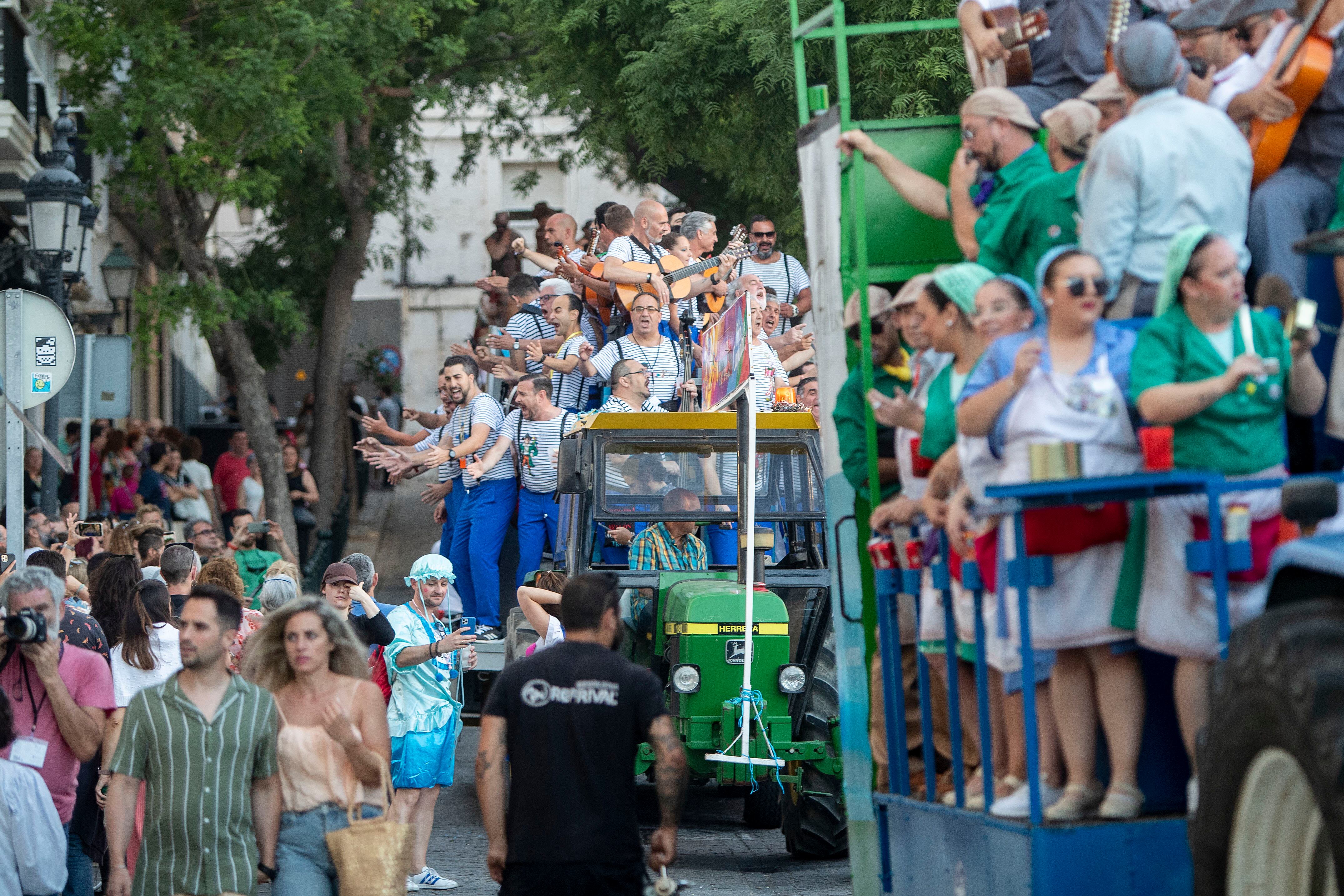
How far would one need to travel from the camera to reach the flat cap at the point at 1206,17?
555 cm

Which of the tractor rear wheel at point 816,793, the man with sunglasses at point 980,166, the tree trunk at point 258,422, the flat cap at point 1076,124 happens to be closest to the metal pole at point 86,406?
the tractor rear wheel at point 816,793

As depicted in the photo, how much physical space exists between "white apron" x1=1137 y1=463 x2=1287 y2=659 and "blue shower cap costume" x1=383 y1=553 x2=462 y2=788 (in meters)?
5.36

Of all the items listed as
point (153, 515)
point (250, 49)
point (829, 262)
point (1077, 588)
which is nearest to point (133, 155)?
point (250, 49)

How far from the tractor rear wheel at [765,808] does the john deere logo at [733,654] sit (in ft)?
4.66

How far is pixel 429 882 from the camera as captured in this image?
9438mm

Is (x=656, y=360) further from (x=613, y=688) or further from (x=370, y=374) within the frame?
(x=370, y=374)

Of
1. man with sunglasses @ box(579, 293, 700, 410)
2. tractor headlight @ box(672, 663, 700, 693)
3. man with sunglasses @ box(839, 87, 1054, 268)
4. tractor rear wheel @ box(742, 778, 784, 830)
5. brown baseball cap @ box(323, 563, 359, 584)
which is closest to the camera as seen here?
man with sunglasses @ box(839, 87, 1054, 268)

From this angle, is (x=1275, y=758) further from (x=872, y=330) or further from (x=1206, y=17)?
(x=1206, y=17)

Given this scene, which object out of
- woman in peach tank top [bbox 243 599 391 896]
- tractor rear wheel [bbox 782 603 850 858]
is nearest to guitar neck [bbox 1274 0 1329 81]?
woman in peach tank top [bbox 243 599 391 896]

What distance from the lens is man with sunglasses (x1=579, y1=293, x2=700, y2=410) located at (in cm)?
1212

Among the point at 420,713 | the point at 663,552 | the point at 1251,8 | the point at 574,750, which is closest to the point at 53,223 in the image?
the point at 663,552

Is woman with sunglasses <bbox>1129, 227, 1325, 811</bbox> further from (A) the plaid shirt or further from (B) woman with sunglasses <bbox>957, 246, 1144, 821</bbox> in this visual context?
(A) the plaid shirt

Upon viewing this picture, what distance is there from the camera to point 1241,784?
3.79 m

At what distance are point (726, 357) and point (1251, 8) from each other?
17.4ft
